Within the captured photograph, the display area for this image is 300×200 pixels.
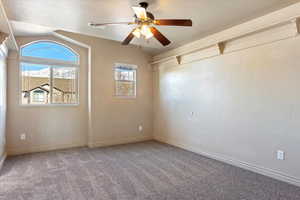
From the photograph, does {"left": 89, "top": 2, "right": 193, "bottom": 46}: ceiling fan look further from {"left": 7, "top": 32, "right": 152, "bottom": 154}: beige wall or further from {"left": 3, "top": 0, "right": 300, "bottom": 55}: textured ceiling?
{"left": 7, "top": 32, "right": 152, "bottom": 154}: beige wall

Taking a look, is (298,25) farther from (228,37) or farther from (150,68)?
(150,68)

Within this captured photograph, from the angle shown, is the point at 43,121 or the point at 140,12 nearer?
the point at 140,12

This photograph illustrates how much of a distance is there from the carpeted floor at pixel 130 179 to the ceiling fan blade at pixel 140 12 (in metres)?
2.33

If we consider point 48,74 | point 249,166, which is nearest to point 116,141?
point 48,74

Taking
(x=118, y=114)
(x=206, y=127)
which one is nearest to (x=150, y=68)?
(x=118, y=114)

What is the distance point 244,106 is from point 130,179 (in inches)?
93.1

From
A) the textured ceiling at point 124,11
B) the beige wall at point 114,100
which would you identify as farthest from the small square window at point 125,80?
the textured ceiling at point 124,11

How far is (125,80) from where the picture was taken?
537 centimetres

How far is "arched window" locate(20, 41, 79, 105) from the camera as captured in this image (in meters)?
4.28

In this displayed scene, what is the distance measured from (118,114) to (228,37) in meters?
3.29

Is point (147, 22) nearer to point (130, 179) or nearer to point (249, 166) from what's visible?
point (130, 179)

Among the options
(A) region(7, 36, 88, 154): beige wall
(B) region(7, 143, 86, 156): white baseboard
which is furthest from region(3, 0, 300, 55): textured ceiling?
(B) region(7, 143, 86, 156): white baseboard

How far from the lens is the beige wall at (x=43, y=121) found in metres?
4.08

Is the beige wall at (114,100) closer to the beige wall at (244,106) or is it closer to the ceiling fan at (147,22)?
the beige wall at (244,106)
